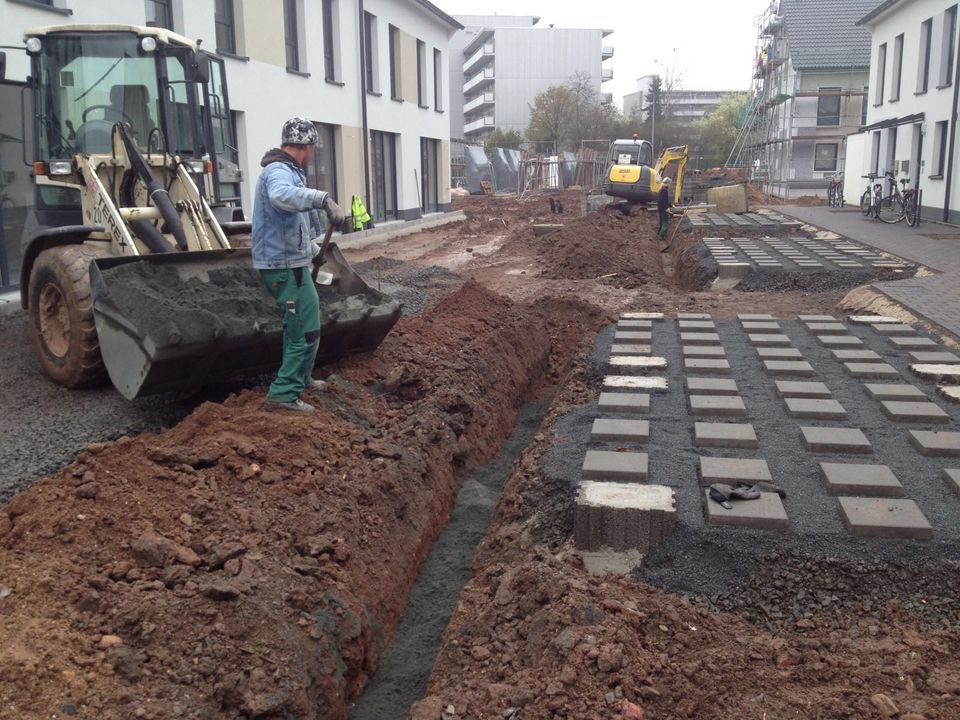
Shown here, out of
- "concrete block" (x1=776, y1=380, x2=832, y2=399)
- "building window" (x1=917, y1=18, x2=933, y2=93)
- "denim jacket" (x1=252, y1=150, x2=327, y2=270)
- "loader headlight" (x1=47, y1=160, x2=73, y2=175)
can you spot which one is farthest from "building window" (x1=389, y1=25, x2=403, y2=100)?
"concrete block" (x1=776, y1=380, x2=832, y2=399)

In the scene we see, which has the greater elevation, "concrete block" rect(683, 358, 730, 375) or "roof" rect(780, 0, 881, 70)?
"roof" rect(780, 0, 881, 70)

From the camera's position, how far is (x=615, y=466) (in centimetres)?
486

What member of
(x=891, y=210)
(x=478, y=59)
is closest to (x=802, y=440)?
(x=891, y=210)

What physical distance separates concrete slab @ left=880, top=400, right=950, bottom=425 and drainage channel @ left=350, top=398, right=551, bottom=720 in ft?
9.02

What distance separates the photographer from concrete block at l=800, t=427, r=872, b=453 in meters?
5.12

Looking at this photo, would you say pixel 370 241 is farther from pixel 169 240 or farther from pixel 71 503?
pixel 71 503

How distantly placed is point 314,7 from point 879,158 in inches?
751

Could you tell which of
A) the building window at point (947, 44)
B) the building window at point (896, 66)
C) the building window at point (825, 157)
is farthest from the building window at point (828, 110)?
the building window at point (947, 44)

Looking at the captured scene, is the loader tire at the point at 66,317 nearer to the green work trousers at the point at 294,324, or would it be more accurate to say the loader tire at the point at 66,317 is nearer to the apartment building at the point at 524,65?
the green work trousers at the point at 294,324

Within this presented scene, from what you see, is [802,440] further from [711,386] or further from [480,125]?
[480,125]

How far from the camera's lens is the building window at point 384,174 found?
23.0 m

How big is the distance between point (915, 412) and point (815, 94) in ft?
123

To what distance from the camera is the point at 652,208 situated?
2627 cm

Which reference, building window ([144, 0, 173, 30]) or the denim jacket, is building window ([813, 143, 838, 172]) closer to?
building window ([144, 0, 173, 30])
